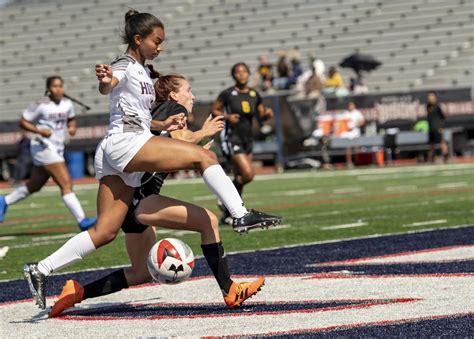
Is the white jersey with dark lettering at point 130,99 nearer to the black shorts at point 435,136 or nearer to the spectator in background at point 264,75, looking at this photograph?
the black shorts at point 435,136

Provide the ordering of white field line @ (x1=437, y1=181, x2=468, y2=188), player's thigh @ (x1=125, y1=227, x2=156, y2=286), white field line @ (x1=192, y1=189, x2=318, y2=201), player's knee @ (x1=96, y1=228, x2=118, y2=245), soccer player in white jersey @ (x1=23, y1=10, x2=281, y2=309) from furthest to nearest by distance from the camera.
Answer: white field line @ (x1=192, y1=189, x2=318, y2=201) < white field line @ (x1=437, y1=181, x2=468, y2=188) < player's thigh @ (x1=125, y1=227, x2=156, y2=286) < player's knee @ (x1=96, y1=228, x2=118, y2=245) < soccer player in white jersey @ (x1=23, y1=10, x2=281, y2=309)

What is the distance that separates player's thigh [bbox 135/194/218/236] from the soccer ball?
5.5 inches

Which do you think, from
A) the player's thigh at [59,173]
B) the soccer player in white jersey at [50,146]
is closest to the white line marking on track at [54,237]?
the soccer player in white jersey at [50,146]

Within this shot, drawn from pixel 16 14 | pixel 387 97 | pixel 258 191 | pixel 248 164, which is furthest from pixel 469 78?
pixel 16 14

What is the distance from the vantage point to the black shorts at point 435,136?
2787cm

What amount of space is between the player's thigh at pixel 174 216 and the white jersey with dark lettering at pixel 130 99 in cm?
46

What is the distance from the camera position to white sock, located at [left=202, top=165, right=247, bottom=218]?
6.80 m

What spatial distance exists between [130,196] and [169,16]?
113 feet

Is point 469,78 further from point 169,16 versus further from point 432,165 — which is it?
point 169,16

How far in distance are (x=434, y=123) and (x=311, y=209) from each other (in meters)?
12.1

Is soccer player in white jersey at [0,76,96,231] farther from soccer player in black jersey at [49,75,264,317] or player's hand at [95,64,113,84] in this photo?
player's hand at [95,64,113,84]

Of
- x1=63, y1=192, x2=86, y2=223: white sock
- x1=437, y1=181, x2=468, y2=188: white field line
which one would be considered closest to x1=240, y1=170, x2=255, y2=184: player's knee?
x1=63, y1=192, x2=86, y2=223: white sock

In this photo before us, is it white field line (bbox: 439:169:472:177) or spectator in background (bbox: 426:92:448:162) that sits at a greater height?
spectator in background (bbox: 426:92:448:162)

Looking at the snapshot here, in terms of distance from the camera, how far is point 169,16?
135 feet
